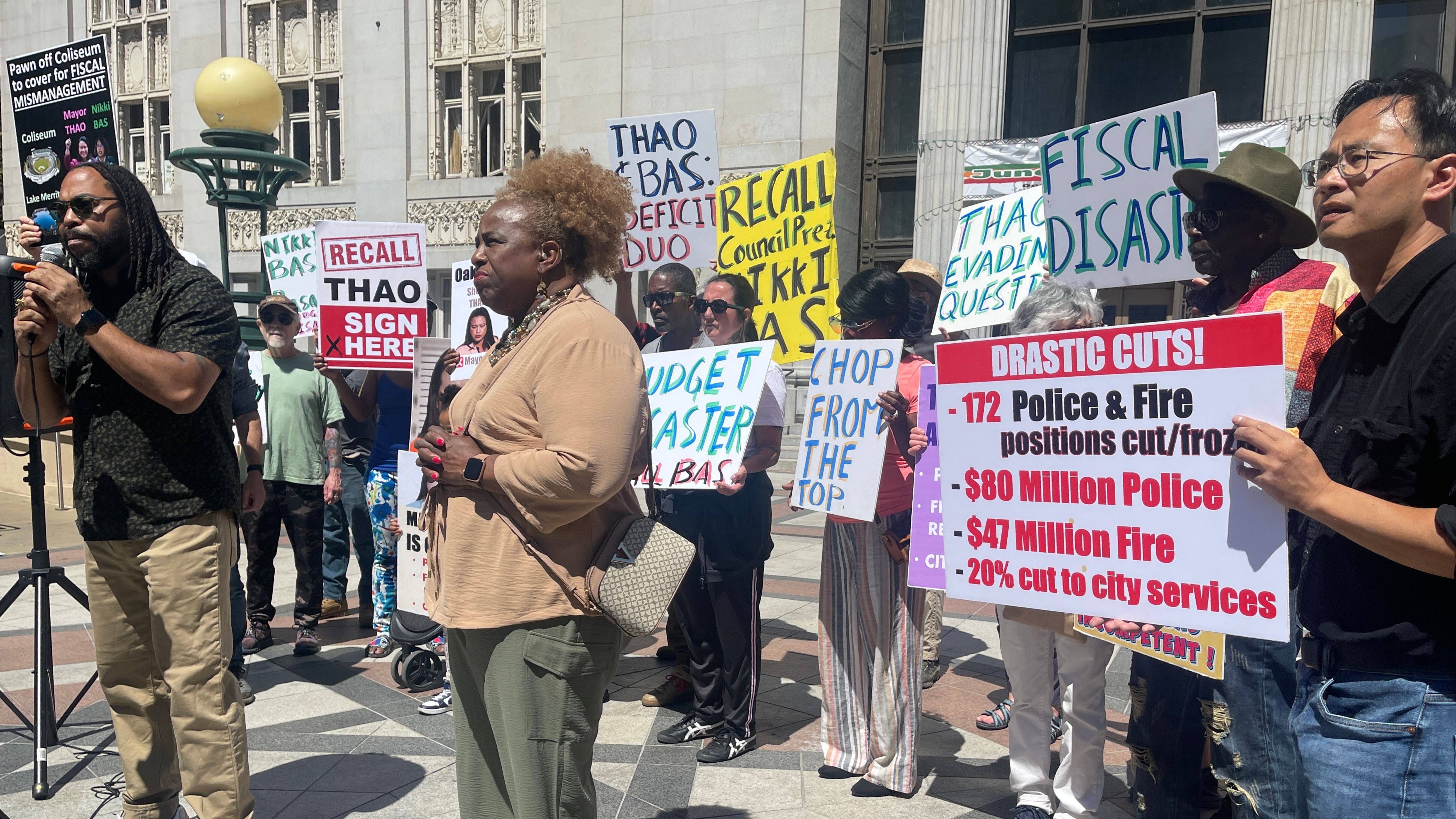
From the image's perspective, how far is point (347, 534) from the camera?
260 inches

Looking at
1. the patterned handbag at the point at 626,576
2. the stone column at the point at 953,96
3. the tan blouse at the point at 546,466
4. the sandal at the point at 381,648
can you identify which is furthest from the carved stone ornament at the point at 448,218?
the patterned handbag at the point at 626,576

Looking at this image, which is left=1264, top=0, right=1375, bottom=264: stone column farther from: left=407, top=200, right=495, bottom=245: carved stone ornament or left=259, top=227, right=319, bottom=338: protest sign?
left=407, top=200, right=495, bottom=245: carved stone ornament

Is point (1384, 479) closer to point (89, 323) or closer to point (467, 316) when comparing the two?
point (89, 323)

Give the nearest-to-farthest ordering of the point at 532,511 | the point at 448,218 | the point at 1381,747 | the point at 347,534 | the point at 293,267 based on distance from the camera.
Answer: the point at 1381,747 < the point at 532,511 < the point at 347,534 < the point at 293,267 < the point at 448,218

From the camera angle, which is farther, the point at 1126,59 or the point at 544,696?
the point at 1126,59

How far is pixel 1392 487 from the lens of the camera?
1.68 m

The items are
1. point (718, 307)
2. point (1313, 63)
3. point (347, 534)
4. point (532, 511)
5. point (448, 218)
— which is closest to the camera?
point (532, 511)

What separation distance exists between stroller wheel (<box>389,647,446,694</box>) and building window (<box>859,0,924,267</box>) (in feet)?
45.2

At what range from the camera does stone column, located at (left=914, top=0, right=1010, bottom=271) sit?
608 inches

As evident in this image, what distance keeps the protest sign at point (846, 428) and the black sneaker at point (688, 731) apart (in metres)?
1.14

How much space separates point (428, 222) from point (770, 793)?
63.5 ft

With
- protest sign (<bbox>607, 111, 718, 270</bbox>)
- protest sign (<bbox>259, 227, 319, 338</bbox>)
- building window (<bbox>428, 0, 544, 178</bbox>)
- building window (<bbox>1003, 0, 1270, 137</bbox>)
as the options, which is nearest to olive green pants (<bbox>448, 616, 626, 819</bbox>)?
protest sign (<bbox>607, 111, 718, 270</bbox>)

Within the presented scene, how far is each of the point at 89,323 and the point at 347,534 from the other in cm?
409

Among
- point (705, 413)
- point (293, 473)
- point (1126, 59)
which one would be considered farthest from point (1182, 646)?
Answer: point (1126, 59)
